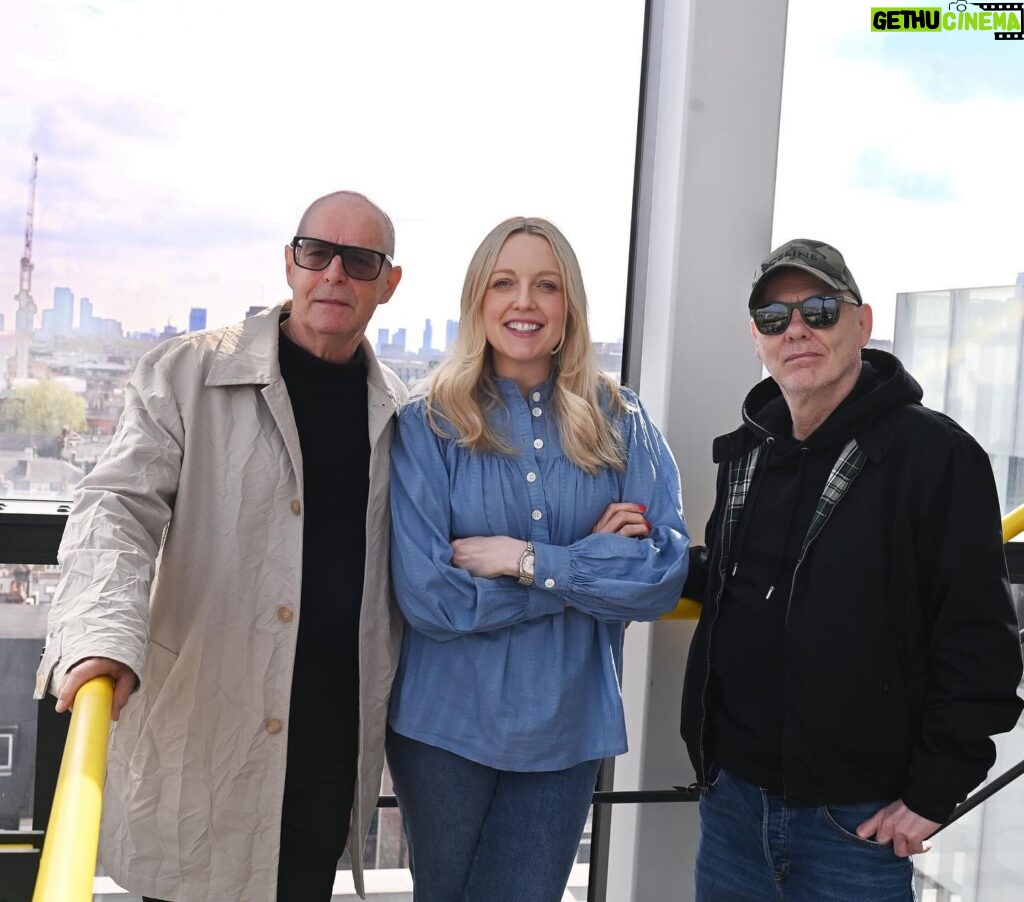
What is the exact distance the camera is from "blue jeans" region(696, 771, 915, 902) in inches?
69.0

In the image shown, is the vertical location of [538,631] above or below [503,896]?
above

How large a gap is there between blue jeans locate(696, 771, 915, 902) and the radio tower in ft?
5.50

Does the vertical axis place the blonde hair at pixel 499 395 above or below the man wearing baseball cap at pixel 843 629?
above

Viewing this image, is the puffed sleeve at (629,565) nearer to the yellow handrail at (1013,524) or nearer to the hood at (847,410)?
the hood at (847,410)

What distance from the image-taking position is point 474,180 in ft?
8.16

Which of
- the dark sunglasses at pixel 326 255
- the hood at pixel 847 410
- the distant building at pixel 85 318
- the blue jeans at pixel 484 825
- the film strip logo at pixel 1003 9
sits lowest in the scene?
the blue jeans at pixel 484 825

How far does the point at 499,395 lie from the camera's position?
6.59 feet

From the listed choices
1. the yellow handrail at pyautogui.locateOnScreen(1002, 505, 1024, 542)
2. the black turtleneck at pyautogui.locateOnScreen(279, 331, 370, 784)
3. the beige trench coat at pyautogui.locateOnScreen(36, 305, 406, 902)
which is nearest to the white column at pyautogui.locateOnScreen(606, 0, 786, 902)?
the yellow handrail at pyautogui.locateOnScreen(1002, 505, 1024, 542)

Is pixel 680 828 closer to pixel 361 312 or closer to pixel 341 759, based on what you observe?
pixel 341 759

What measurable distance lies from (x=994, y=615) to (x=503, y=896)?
0.98m

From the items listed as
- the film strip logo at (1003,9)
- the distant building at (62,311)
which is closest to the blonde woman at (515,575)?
the distant building at (62,311)

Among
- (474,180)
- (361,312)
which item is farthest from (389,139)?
(361,312)

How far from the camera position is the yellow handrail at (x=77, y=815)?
2.72 feet

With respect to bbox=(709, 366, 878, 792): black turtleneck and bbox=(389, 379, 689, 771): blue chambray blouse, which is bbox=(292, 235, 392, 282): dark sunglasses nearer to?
bbox=(389, 379, 689, 771): blue chambray blouse
